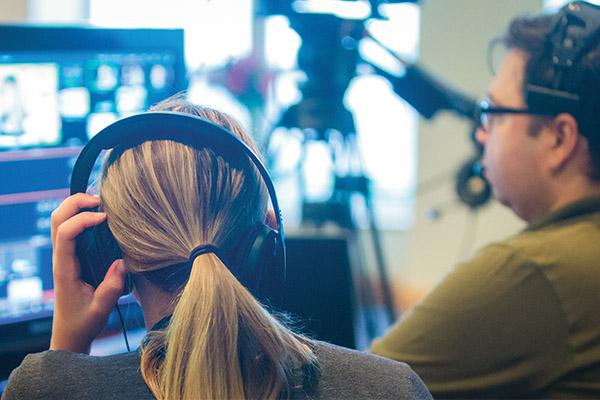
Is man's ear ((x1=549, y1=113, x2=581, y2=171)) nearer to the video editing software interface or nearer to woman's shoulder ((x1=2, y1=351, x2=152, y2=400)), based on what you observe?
the video editing software interface

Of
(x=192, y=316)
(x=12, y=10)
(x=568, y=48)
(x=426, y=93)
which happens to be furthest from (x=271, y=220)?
(x=12, y=10)

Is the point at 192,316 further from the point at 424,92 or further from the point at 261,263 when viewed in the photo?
the point at 424,92

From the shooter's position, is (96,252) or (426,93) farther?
(426,93)

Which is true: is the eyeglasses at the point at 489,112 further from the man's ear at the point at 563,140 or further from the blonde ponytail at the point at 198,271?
the blonde ponytail at the point at 198,271

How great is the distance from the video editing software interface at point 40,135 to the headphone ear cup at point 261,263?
1.70 feet

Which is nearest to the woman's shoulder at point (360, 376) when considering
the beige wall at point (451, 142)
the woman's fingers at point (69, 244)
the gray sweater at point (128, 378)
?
the gray sweater at point (128, 378)

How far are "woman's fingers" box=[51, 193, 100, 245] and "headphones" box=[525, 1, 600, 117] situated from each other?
0.81 m

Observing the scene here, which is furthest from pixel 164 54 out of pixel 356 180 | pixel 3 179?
pixel 356 180

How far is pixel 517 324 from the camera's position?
1267 mm

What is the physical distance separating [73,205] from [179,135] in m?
0.16

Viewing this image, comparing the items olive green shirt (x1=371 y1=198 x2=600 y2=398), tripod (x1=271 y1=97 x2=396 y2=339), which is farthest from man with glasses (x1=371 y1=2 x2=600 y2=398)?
tripod (x1=271 y1=97 x2=396 y2=339)

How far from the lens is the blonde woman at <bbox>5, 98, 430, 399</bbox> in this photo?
2.59 feet

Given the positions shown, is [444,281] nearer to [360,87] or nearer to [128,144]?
→ [128,144]

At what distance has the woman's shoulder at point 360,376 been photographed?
85 cm
